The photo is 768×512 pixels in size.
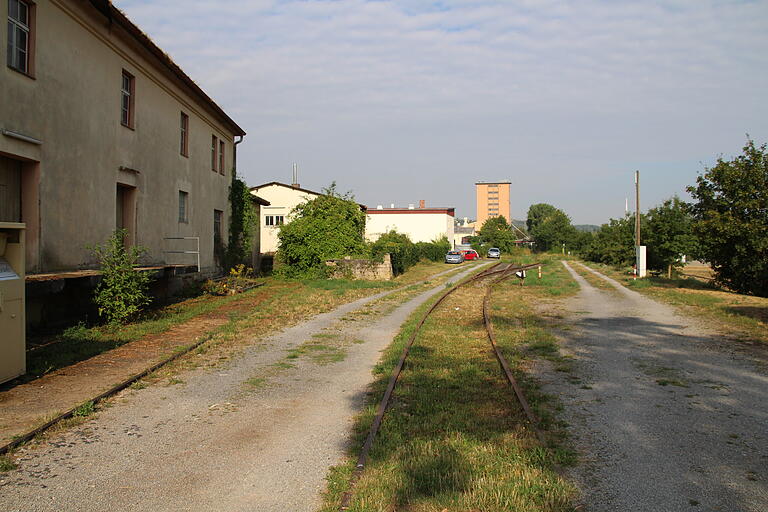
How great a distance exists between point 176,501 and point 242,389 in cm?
348

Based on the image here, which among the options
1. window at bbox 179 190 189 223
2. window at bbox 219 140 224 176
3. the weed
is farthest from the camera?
window at bbox 219 140 224 176

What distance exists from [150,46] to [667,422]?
50.6 feet

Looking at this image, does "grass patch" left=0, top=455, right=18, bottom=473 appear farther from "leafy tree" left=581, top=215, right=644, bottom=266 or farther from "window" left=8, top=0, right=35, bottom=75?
"leafy tree" left=581, top=215, right=644, bottom=266

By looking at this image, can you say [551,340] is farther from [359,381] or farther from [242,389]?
[242,389]

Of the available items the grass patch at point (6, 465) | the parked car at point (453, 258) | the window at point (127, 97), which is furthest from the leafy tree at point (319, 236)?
the parked car at point (453, 258)

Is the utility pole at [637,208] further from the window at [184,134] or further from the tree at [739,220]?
the window at [184,134]

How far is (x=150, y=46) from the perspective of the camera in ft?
51.6

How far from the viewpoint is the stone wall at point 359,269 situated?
28812 millimetres

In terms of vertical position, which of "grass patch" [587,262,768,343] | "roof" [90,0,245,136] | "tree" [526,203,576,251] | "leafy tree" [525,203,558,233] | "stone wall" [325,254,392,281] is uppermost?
"leafy tree" [525,203,558,233]

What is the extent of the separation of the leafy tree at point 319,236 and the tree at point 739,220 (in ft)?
53.2

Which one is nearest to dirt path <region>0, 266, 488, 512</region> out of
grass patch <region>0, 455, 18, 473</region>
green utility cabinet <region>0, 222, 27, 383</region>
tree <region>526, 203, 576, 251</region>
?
grass patch <region>0, 455, 18, 473</region>

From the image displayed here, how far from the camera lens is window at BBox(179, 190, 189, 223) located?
20.2 meters

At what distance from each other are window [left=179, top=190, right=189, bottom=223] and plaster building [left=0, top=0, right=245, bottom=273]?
0.17 feet

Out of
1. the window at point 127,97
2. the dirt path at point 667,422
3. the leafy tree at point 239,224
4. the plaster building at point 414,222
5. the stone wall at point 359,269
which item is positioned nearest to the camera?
the dirt path at point 667,422
